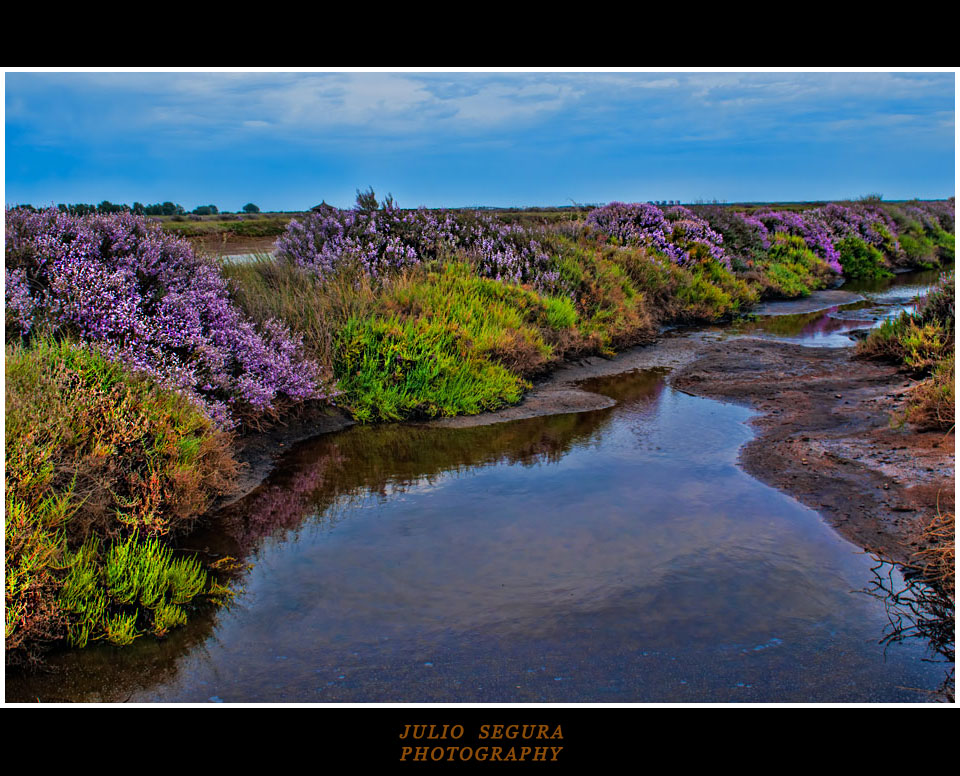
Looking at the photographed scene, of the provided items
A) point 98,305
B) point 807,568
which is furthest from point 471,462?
point 98,305

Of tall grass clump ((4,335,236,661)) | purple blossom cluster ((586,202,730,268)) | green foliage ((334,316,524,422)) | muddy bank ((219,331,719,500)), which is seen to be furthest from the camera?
purple blossom cluster ((586,202,730,268))

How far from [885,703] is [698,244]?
592 inches

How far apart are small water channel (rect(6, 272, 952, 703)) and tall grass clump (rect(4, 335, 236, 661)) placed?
0.24 metres

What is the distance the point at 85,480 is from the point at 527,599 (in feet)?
9.95

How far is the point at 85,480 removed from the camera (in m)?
4.56

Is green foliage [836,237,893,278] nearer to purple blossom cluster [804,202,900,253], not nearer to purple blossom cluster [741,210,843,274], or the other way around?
purple blossom cluster [804,202,900,253]

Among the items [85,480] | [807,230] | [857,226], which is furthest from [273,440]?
[857,226]

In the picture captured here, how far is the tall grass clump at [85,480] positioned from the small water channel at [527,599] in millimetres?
235

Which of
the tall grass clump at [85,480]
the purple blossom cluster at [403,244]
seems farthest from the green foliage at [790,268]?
the tall grass clump at [85,480]

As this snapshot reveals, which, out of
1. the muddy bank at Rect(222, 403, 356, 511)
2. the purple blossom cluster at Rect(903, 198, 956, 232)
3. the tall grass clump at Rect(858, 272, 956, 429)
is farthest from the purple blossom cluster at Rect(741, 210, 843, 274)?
the muddy bank at Rect(222, 403, 356, 511)

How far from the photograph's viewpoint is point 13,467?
4.09 meters

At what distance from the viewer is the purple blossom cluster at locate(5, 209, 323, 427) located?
5945mm

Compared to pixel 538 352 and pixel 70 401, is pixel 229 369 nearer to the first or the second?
pixel 70 401

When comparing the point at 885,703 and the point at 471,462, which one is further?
the point at 471,462
